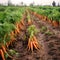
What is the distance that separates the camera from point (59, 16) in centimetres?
1257

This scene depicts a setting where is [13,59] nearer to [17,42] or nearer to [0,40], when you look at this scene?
[0,40]

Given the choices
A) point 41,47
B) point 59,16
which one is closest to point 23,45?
point 41,47

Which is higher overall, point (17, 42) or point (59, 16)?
point (59, 16)

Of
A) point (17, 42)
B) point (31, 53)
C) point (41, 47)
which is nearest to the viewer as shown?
point (31, 53)

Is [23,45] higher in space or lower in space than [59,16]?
lower

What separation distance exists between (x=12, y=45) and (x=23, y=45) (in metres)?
0.46

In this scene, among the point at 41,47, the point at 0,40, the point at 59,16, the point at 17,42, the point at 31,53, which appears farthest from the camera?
the point at 59,16

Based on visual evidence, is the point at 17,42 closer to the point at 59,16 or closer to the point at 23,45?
the point at 23,45

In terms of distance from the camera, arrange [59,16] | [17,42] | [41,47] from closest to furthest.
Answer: [41,47]
[17,42]
[59,16]

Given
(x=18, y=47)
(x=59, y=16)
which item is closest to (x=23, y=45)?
(x=18, y=47)

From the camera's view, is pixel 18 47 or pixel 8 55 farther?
pixel 18 47

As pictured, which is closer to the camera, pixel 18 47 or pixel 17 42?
pixel 18 47

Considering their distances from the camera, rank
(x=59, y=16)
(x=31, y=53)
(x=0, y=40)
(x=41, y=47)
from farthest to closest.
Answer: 1. (x=59, y=16)
2. (x=41, y=47)
3. (x=31, y=53)
4. (x=0, y=40)

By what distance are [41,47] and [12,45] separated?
1194 millimetres
